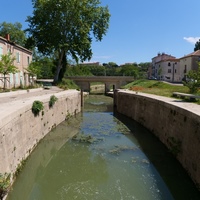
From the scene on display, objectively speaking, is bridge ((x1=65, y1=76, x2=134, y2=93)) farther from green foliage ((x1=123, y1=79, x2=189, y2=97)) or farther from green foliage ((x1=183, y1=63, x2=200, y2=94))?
green foliage ((x1=183, y1=63, x2=200, y2=94))

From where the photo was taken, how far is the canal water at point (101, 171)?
28.7 feet

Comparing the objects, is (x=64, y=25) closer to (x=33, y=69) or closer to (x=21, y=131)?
(x=33, y=69)

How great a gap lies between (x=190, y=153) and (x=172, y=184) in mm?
1391

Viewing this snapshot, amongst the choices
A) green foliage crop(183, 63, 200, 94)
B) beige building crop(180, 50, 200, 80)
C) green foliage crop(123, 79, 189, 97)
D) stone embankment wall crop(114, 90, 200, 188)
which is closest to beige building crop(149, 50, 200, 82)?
beige building crop(180, 50, 200, 80)

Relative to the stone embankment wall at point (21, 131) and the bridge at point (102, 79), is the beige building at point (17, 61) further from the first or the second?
the bridge at point (102, 79)

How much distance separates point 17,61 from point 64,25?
10.5 m

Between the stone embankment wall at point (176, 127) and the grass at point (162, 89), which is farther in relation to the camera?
the grass at point (162, 89)

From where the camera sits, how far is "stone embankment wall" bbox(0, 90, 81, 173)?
827 centimetres

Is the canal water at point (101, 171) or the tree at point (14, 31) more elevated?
the tree at point (14, 31)

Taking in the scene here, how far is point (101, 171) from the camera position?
10.7 metres

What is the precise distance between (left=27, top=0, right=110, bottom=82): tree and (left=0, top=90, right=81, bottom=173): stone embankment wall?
745 inches

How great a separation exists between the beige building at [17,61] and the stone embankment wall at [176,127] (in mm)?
14314

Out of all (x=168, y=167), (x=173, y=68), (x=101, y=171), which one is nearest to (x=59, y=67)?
(x=101, y=171)

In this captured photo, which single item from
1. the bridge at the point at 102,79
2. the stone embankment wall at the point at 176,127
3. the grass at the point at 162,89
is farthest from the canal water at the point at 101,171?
the bridge at the point at 102,79
